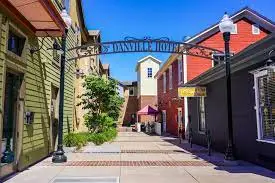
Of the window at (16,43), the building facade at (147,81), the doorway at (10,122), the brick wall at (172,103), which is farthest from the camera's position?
the building facade at (147,81)

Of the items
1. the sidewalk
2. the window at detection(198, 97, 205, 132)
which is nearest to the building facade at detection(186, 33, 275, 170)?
the sidewalk

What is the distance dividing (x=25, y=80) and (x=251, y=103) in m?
6.77

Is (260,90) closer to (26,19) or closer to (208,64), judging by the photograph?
(26,19)

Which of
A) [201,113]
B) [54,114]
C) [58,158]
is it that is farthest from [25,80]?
[201,113]

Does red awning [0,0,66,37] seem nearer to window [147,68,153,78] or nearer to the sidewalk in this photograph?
the sidewalk

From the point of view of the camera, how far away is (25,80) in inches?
364

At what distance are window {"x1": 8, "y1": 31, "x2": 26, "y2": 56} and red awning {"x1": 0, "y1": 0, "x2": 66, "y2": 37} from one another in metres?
0.38

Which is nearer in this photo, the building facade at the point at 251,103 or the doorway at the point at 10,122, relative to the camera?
the doorway at the point at 10,122

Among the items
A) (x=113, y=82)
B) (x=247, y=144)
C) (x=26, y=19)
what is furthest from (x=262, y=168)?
(x=113, y=82)

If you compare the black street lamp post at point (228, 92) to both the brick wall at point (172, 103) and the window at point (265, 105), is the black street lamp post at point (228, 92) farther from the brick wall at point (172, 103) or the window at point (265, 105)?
the brick wall at point (172, 103)

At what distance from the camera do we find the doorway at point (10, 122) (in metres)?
8.09

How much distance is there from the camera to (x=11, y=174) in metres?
8.34

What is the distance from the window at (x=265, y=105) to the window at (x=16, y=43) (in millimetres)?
6587

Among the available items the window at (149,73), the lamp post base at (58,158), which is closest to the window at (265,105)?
the lamp post base at (58,158)
